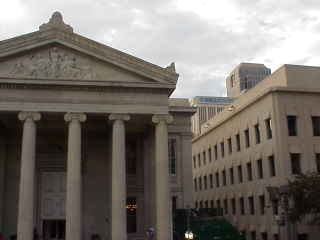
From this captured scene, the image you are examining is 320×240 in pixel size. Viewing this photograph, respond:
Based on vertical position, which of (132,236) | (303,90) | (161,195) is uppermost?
(303,90)

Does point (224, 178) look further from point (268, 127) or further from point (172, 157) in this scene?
point (268, 127)

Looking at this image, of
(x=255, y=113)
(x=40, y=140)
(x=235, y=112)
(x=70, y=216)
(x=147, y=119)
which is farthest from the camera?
(x=235, y=112)

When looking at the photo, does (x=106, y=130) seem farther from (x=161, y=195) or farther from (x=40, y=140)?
(x=161, y=195)

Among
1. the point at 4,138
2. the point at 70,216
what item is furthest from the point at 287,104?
the point at 4,138

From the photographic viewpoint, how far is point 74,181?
1330 inches

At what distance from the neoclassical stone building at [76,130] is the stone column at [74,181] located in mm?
69

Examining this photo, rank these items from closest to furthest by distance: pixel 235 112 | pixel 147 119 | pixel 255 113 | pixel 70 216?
pixel 70 216 → pixel 147 119 → pixel 255 113 → pixel 235 112

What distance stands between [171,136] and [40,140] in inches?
491

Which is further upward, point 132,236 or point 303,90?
point 303,90

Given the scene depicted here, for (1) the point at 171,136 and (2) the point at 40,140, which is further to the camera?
Result: (1) the point at 171,136

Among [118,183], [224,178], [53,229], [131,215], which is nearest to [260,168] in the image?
[224,178]

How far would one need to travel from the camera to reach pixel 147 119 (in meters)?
38.6

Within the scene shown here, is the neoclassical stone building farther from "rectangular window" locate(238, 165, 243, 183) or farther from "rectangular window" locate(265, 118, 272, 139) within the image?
"rectangular window" locate(238, 165, 243, 183)

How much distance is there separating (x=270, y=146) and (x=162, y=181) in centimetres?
1264
